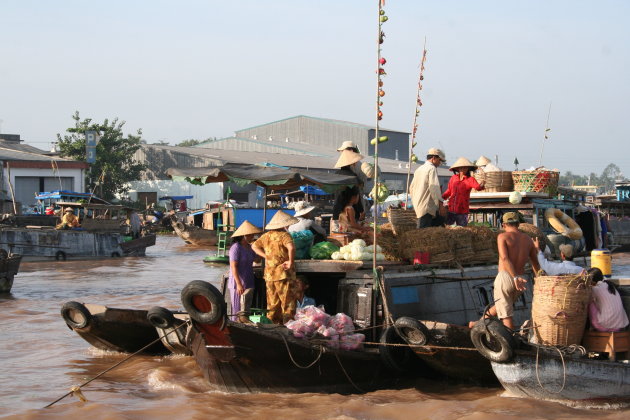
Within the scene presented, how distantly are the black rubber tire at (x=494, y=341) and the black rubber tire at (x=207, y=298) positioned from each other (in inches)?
95.0

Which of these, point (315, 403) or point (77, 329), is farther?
point (77, 329)

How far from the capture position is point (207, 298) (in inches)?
274

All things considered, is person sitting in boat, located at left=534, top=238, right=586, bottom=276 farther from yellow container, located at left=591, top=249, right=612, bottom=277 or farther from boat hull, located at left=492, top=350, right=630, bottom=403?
boat hull, located at left=492, top=350, right=630, bottom=403

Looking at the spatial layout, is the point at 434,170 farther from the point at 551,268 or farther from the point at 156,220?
the point at 156,220

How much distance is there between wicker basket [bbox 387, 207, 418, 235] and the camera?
9328 millimetres

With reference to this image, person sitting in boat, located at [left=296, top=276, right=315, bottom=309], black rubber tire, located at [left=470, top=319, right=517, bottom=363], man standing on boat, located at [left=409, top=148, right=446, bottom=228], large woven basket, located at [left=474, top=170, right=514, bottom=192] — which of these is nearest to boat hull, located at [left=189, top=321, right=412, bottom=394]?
person sitting in boat, located at [left=296, top=276, right=315, bottom=309]

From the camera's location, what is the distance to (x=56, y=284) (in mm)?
19125

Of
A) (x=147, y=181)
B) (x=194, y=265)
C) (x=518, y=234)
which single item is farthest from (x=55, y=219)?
(x=518, y=234)

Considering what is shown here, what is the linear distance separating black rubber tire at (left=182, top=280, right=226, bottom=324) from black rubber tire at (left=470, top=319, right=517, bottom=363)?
2.41m

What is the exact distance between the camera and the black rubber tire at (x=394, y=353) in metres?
7.88

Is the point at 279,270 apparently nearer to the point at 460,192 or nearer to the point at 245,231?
the point at 245,231

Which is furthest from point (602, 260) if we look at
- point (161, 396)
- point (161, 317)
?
point (161, 396)

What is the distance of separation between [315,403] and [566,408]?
2393mm

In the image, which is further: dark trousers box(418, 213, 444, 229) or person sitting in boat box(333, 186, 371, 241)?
dark trousers box(418, 213, 444, 229)
